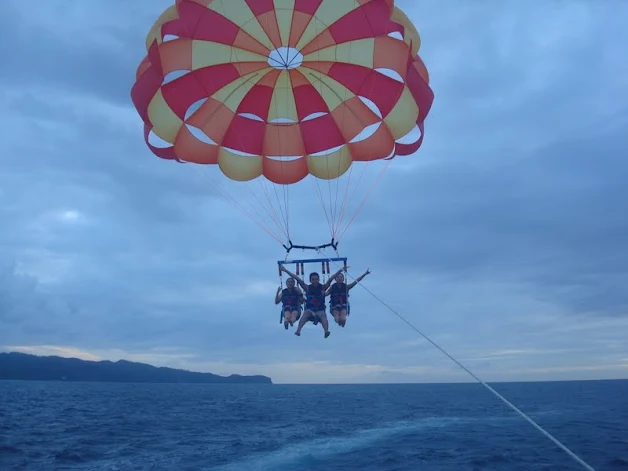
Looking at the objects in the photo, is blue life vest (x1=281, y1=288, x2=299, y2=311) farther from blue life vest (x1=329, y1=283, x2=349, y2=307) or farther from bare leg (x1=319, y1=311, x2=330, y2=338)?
blue life vest (x1=329, y1=283, x2=349, y2=307)

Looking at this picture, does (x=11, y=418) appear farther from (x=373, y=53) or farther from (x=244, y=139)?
(x=373, y=53)

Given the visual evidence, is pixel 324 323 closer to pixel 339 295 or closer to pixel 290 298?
pixel 339 295

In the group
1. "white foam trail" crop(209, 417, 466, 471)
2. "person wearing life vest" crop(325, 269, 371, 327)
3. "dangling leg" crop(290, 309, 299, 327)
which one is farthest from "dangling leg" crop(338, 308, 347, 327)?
"white foam trail" crop(209, 417, 466, 471)

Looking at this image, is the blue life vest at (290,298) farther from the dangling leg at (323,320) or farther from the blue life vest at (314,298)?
the dangling leg at (323,320)

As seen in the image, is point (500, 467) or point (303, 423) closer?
point (500, 467)

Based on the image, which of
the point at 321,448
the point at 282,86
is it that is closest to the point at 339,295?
the point at 282,86

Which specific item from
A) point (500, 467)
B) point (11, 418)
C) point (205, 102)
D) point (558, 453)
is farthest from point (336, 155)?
point (11, 418)

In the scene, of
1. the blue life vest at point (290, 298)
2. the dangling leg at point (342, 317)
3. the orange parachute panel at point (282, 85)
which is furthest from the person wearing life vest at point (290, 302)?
the orange parachute panel at point (282, 85)
